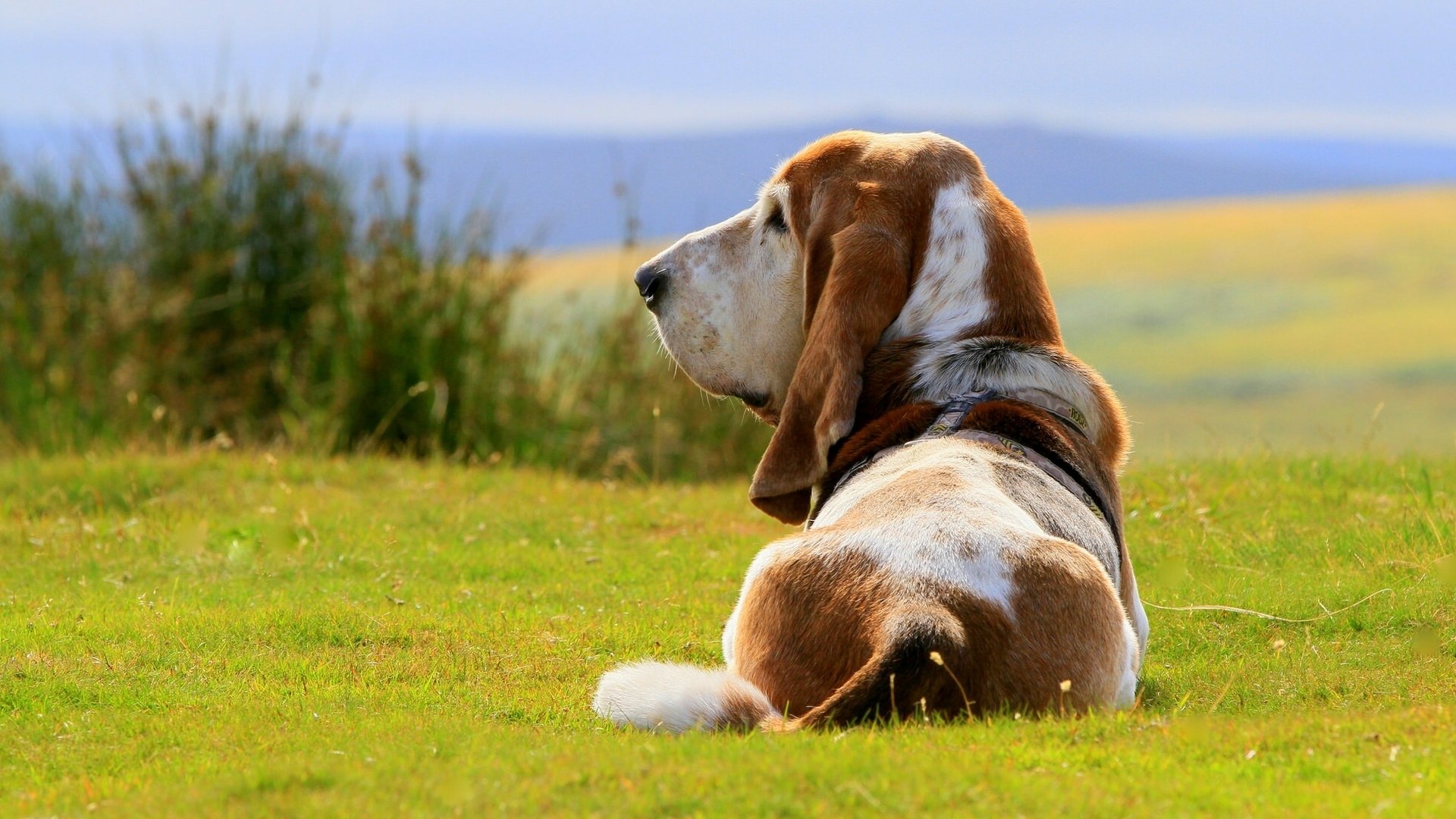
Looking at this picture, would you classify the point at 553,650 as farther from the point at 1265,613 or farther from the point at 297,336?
the point at 297,336

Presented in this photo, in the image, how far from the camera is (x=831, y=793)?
2.94 meters

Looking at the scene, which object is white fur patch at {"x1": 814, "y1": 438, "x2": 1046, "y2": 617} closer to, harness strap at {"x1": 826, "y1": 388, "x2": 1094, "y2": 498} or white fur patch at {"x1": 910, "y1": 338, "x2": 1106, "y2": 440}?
harness strap at {"x1": 826, "y1": 388, "x2": 1094, "y2": 498}

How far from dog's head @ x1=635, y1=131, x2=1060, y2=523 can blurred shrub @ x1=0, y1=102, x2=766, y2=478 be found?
572 cm

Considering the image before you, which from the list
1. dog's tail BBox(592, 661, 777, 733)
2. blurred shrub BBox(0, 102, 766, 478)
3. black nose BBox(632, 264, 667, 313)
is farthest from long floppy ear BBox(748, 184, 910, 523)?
blurred shrub BBox(0, 102, 766, 478)

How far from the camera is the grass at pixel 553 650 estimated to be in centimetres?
310

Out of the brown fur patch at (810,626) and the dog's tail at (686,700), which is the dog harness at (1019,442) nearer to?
the brown fur patch at (810,626)

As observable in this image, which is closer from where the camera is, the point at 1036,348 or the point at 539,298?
the point at 1036,348

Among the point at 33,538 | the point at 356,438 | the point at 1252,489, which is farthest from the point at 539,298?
the point at 1252,489

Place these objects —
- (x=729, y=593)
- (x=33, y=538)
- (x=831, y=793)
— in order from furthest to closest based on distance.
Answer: (x=33, y=538) → (x=729, y=593) → (x=831, y=793)

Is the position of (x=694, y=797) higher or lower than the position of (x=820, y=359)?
lower

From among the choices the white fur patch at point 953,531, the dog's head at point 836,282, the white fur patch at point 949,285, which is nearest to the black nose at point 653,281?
the dog's head at point 836,282

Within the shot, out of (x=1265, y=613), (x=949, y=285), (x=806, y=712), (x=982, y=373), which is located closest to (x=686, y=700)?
(x=806, y=712)

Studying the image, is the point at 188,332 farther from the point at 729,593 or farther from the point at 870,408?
the point at 870,408

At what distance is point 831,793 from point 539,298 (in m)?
9.10
